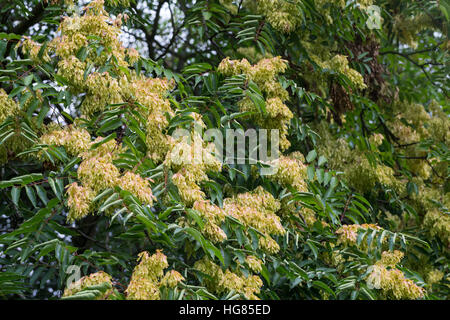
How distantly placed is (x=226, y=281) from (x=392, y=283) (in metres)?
0.85

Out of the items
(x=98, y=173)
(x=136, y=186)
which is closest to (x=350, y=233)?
(x=136, y=186)

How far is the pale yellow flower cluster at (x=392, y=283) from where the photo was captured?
2.76m

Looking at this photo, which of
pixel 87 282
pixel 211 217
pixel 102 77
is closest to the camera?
pixel 87 282

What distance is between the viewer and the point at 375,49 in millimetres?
4645

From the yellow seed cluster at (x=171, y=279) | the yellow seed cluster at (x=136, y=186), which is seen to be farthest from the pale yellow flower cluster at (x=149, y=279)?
the yellow seed cluster at (x=136, y=186)

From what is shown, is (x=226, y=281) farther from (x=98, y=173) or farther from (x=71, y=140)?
(x=71, y=140)

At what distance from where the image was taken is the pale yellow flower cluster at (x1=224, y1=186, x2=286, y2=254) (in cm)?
284

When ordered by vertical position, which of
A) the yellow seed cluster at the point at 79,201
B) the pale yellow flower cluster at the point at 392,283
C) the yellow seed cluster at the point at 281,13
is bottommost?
the pale yellow flower cluster at the point at 392,283

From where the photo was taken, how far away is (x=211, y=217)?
254 centimetres

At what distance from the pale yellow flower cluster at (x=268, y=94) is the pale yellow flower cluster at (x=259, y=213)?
433 millimetres

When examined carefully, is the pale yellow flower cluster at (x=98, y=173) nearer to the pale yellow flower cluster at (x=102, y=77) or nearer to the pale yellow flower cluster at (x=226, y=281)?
the pale yellow flower cluster at (x=102, y=77)
